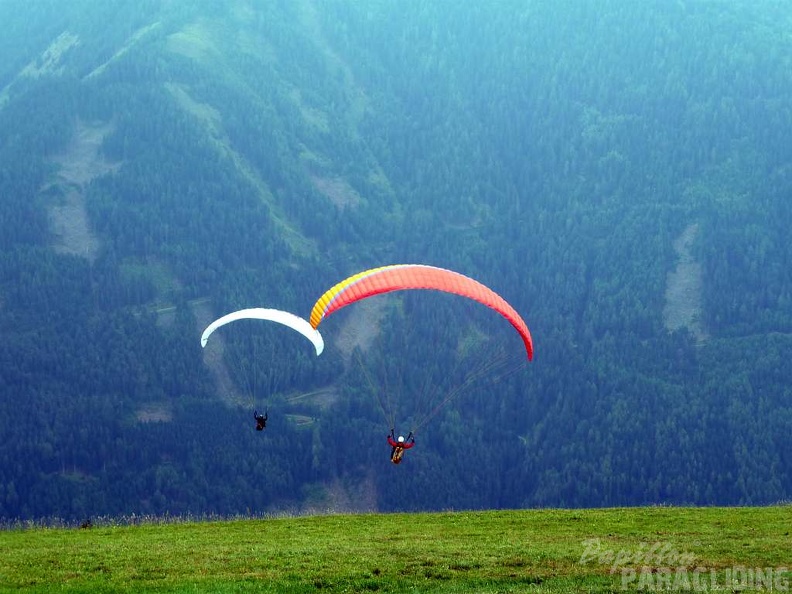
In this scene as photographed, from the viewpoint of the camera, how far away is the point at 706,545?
45.9 metres

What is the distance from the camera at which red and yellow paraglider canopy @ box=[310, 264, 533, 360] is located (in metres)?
52.2

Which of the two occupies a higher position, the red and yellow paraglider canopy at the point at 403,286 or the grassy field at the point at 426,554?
the red and yellow paraglider canopy at the point at 403,286

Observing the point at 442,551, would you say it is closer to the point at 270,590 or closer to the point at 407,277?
the point at 270,590

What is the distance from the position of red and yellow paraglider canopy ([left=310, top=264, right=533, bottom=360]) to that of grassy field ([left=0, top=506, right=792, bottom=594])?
339 inches

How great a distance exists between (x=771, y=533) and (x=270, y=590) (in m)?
21.4

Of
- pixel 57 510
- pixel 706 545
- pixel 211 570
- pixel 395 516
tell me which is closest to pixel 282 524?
pixel 395 516

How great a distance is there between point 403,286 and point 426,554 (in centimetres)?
1248

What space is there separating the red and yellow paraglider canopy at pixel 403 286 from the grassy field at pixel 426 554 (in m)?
8.61

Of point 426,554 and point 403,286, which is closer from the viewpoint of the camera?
point 426,554

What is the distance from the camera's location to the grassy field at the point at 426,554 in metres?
38.2

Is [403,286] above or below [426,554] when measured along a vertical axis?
above

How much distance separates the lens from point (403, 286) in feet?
170

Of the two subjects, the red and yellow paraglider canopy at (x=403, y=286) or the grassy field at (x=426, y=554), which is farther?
the red and yellow paraglider canopy at (x=403, y=286)

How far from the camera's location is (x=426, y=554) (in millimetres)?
43312
